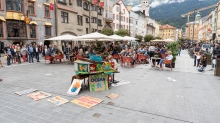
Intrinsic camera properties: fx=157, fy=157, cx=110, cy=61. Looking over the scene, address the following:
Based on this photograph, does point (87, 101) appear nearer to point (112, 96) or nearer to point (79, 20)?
point (112, 96)

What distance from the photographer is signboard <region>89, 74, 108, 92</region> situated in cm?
649

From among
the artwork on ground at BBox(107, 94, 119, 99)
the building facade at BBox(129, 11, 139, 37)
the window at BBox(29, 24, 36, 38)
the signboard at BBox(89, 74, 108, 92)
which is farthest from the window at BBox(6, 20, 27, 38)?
the building facade at BBox(129, 11, 139, 37)

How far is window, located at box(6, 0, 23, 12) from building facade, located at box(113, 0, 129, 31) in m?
26.8

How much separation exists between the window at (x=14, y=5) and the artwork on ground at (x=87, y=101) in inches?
742

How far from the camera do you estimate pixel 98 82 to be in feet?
21.7

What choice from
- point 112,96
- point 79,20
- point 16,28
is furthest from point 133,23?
point 112,96

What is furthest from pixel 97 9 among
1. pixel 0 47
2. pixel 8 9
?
pixel 0 47

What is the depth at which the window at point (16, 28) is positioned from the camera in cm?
1903

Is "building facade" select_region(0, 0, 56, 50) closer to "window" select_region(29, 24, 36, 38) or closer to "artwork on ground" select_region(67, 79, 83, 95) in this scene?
"window" select_region(29, 24, 36, 38)

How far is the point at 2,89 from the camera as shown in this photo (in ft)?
21.9

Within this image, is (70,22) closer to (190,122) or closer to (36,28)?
(36,28)

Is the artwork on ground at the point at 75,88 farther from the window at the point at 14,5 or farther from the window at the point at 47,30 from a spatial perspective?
the window at the point at 47,30

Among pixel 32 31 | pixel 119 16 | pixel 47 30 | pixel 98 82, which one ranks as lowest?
pixel 98 82

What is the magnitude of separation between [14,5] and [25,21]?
214 centimetres
